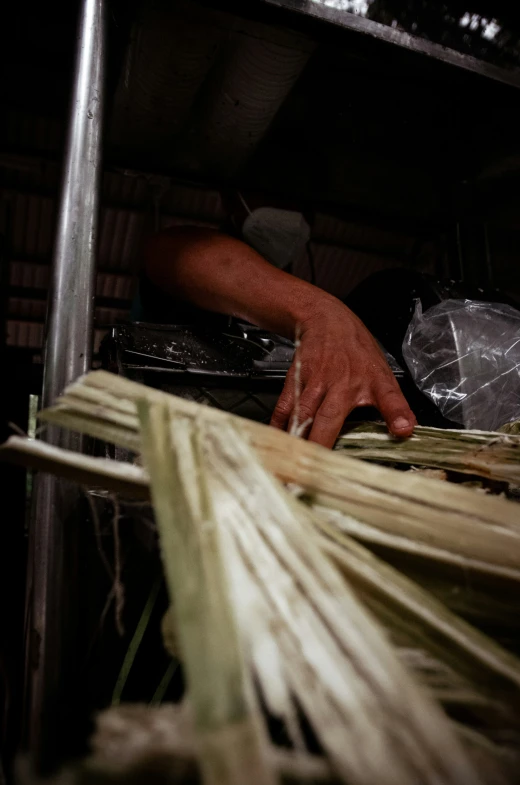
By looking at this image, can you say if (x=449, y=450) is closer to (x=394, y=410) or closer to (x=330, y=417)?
(x=394, y=410)

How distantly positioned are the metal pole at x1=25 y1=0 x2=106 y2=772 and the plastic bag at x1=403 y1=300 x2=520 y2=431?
1145mm

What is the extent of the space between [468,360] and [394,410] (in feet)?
1.65

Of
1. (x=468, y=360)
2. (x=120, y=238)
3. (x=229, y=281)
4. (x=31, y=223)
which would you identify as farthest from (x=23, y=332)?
(x=468, y=360)

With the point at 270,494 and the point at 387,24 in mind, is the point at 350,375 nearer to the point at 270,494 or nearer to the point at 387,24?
the point at 270,494

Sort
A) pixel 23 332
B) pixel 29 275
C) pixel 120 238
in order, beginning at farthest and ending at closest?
pixel 23 332 < pixel 29 275 < pixel 120 238

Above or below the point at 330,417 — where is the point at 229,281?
above

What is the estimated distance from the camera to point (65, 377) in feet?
3.23

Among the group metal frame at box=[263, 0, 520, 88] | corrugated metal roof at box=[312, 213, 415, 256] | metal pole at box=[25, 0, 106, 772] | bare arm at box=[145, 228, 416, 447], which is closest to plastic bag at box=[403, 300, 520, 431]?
bare arm at box=[145, 228, 416, 447]

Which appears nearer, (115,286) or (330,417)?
(330,417)

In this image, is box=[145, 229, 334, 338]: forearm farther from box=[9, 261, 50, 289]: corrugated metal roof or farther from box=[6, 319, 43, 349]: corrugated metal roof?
box=[6, 319, 43, 349]: corrugated metal roof

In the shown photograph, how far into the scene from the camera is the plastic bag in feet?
4.99

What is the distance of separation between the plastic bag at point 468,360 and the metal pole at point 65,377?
115 cm

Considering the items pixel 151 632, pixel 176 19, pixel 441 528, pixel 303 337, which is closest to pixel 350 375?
pixel 303 337

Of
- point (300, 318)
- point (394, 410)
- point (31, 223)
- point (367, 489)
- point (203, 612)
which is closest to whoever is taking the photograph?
point (203, 612)
